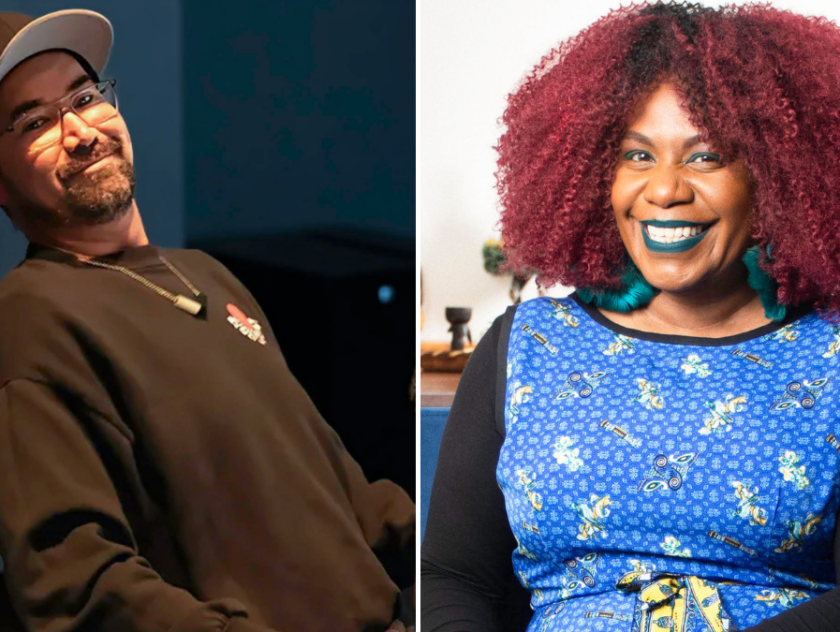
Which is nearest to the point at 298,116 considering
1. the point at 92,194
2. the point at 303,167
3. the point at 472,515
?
the point at 303,167

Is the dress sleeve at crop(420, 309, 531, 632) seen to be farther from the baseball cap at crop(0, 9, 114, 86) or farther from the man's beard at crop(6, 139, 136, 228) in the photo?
the baseball cap at crop(0, 9, 114, 86)

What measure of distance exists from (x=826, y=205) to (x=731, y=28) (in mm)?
249

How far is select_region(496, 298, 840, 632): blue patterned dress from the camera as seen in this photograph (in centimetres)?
114

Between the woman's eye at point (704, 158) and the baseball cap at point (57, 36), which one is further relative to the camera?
the woman's eye at point (704, 158)

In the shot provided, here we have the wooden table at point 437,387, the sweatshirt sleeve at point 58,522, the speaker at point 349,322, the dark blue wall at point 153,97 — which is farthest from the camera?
the wooden table at point 437,387

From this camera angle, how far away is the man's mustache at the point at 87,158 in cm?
115

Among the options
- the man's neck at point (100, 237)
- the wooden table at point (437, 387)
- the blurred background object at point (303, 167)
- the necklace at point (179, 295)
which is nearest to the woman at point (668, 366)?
the blurred background object at point (303, 167)

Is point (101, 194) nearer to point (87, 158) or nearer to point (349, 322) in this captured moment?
point (87, 158)

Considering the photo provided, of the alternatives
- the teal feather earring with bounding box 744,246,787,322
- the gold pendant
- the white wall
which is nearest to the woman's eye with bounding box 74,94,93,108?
the gold pendant

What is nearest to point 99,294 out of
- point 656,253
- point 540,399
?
point 540,399

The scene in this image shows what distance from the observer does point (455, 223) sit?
77.9 inches

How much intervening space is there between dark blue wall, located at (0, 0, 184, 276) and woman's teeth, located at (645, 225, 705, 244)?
1.94ft

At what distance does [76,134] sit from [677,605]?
89cm

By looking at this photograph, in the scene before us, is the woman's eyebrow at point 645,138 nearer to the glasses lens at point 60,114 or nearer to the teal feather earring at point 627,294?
the teal feather earring at point 627,294
